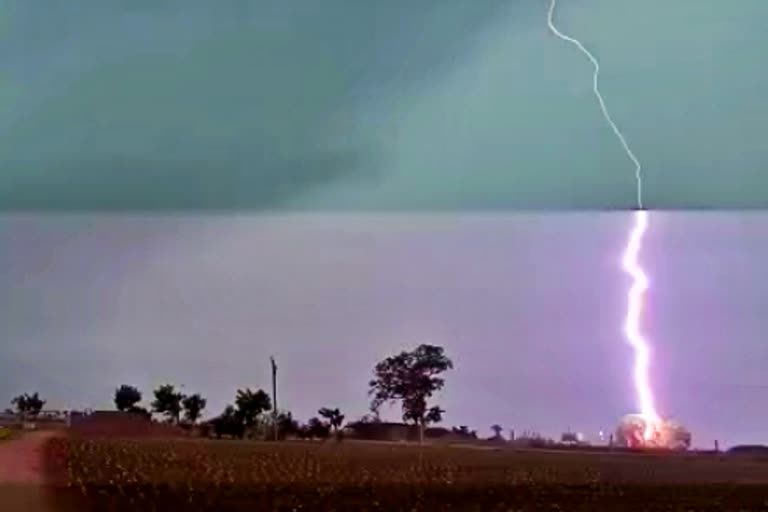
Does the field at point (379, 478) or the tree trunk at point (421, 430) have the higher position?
the tree trunk at point (421, 430)

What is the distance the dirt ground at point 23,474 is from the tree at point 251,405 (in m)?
1.82

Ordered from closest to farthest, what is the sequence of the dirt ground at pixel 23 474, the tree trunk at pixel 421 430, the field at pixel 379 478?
the dirt ground at pixel 23 474, the field at pixel 379 478, the tree trunk at pixel 421 430

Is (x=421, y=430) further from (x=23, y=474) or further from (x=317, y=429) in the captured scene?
(x=23, y=474)

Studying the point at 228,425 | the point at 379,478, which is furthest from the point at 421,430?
the point at 228,425

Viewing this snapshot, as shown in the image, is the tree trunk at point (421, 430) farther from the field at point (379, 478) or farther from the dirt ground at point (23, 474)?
the dirt ground at point (23, 474)

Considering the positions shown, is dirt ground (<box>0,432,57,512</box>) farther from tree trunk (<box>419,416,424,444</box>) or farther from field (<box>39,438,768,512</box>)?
tree trunk (<box>419,416,424,444</box>)

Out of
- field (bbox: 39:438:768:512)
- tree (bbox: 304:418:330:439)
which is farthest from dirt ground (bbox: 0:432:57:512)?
tree (bbox: 304:418:330:439)

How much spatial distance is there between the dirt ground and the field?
6.1 inches

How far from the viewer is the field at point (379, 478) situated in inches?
372

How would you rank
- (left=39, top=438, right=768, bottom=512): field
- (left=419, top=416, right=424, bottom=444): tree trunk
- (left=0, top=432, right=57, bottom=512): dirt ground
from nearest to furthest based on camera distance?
(left=0, top=432, right=57, bottom=512): dirt ground
(left=39, top=438, right=768, bottom=512): field
(left=419, top=416, right=424, bottom=444): tree trunk

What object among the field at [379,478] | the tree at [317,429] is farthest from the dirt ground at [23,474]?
the tree at [317,429]

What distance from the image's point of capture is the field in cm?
946

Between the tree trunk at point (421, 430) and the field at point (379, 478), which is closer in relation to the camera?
the field at point (379, 478)

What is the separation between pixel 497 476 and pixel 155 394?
4938mm
